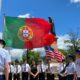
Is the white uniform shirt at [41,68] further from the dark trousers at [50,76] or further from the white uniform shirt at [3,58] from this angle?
the white uniform shirt at [3,58]

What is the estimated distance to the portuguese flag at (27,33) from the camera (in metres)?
20.2

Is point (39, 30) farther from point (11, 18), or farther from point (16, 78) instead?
point (16, 78)

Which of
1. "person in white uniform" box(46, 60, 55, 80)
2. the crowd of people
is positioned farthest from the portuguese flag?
"person in white uniform" box(46, 60, 55, 80)

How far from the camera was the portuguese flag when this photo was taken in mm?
20197

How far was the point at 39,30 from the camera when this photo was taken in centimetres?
2164

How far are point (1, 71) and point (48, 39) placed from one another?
13147 mm

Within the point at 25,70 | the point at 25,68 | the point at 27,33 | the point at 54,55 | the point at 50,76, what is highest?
the point at 27,33

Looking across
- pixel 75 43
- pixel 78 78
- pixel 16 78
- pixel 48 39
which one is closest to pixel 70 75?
pixel 48 39

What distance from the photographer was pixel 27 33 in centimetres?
2042

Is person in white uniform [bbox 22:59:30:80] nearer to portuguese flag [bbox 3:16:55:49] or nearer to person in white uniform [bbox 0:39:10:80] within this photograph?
portuguese flag [bbox 3:16:55:49]

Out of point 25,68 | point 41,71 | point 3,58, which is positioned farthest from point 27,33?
point 3,58

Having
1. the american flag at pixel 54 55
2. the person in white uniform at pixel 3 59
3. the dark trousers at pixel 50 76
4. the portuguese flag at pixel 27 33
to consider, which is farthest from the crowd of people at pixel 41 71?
the person in white uniform at pixel 3 59

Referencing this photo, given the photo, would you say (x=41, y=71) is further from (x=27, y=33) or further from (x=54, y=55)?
(x=27, y=33)

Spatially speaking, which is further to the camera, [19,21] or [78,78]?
[19,21]
